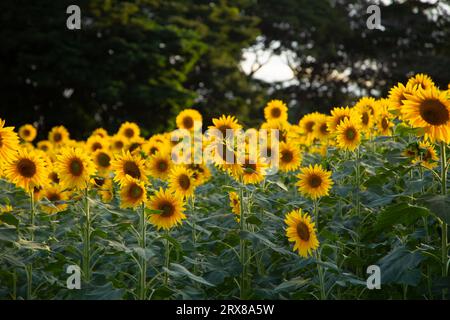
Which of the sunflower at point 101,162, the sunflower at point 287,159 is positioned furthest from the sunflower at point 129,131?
the sunflower at point 287,159

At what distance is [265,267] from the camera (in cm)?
484

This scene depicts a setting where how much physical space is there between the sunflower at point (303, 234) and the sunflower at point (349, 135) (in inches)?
50.8

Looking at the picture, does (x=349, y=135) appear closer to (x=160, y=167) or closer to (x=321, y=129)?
(x=321, y=129)

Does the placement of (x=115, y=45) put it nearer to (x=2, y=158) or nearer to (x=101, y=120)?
(x=101, y=120)

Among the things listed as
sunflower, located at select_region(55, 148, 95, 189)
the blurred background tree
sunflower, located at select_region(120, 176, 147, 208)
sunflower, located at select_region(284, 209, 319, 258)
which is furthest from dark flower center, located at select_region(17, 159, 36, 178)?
the blurred background tree

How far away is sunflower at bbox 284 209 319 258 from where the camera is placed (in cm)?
389

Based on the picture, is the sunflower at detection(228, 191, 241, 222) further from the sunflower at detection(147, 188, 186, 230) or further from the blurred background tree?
the blurred background tree

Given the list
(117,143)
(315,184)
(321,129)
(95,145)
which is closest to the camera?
(315,184)

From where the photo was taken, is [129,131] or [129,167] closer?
[129,167]

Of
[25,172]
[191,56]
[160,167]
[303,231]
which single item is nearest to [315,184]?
[303,231]

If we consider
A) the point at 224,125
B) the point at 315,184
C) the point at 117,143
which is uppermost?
the point at 117,143

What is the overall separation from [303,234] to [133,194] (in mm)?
1078

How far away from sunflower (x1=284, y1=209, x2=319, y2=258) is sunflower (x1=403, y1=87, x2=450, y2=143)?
2.78ft

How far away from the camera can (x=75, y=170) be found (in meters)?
4.39
